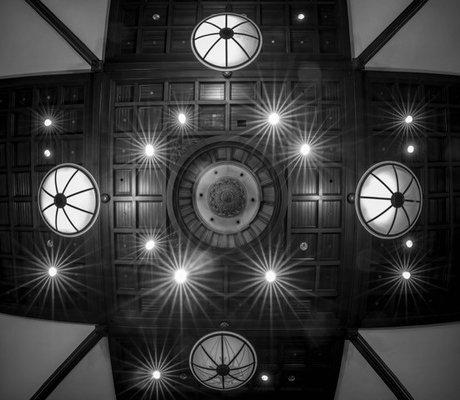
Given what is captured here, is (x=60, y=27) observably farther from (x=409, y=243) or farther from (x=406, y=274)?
(x=406, y=274)

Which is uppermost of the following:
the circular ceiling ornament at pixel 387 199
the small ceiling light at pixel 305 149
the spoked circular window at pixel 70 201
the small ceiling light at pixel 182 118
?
the small ceiling light at pixel 182 118

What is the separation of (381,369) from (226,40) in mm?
7768

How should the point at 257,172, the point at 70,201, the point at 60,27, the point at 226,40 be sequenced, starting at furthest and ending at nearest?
1. the point at 257,172
2. the point at 60,27
3. the point at 70,201
4. the point at 226,40

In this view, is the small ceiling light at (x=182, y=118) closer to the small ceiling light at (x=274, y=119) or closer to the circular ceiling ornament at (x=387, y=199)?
the small ceiling light at (x=274, y=119)

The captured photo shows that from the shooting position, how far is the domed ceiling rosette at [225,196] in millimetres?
8039

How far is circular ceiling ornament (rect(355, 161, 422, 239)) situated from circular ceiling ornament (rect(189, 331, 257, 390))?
3772mm

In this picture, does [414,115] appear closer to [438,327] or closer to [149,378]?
[438,327]

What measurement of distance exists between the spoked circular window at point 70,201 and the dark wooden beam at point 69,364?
3058mm

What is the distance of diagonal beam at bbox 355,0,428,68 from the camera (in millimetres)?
7152

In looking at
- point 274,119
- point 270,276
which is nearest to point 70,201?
point 270,276

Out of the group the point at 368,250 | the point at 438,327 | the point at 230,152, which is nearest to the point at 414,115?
the point at 368,250

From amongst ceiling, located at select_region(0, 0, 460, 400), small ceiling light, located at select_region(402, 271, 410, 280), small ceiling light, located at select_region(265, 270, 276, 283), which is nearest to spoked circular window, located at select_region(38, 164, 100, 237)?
ceiling, located at select_region(0, 0, 460, 400)

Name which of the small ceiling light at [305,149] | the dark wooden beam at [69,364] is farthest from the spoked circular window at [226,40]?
the dark wooden beam at [69,364]

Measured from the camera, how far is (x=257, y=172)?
322 inches
